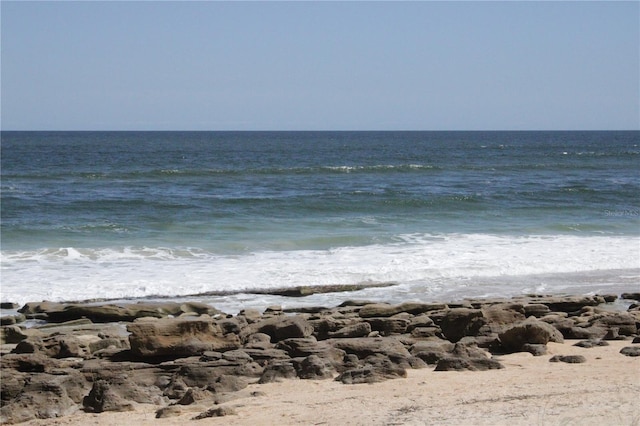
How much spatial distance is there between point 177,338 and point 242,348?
34.6 inches

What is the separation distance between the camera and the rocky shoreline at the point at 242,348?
1027 cm

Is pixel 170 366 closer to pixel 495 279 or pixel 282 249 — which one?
pixel 495 279

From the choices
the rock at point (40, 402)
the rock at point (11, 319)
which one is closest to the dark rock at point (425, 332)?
the rock at point (40, 402)

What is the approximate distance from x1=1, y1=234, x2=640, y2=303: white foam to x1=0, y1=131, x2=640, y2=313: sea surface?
0.15 feet

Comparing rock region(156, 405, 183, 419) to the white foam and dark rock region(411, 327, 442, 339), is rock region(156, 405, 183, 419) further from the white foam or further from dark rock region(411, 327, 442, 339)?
the white foam

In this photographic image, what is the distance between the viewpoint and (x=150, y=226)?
26922mm

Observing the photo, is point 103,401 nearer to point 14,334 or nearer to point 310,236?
point 14,334

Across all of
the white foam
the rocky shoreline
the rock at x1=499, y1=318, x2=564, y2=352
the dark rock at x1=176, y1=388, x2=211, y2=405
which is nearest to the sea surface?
the white foam

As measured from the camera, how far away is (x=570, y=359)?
11484 mm

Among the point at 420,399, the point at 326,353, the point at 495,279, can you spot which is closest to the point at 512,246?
the point at 495,279

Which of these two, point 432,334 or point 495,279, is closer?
point 432,334

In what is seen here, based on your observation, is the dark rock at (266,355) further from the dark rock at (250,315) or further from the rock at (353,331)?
the dark rock at (250,315)

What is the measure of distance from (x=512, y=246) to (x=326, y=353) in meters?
13.1

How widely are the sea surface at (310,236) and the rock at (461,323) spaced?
376 centimetres
